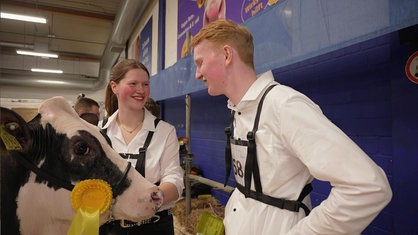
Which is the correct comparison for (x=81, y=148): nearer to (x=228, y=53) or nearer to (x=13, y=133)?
(x=13, y=133)

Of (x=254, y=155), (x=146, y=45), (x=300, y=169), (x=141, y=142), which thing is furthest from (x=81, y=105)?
(x=146, y=45)

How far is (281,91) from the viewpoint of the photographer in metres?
0.85

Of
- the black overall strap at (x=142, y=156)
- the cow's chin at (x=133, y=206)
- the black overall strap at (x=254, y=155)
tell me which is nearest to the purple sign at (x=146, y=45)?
the black overall strap at (x=142, y=156)

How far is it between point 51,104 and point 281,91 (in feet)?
2.53

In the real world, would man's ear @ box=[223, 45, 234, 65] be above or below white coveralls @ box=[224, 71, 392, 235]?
above

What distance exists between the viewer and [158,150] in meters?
1.42

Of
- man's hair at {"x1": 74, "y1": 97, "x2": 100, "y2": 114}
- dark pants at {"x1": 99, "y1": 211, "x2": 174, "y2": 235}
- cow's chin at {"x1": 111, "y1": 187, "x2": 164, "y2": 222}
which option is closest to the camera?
cow's chin at {"x1": 111, "y1": 187, "x2": 164, "y2": 222}

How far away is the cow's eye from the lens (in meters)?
0.93

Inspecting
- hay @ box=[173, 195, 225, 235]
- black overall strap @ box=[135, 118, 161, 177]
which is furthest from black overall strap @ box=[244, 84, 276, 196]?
hay @ box=[173, 195, 225, 235]

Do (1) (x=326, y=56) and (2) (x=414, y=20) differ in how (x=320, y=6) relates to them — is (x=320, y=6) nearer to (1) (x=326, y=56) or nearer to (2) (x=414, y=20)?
(2) (x=414, y=20)

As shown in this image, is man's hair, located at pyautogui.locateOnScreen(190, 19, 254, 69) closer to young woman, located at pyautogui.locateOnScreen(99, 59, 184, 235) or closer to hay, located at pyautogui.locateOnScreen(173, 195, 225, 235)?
young woman, located at pyautogui.locateOnScreen(99, 59, 184, 235)

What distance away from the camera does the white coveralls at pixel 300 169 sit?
65 centimetres

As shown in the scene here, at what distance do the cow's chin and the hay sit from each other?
7.18 ft

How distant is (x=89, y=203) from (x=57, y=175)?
0.15 metres
